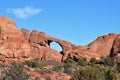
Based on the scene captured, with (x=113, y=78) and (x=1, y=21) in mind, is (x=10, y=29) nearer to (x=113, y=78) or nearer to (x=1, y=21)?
(x=1, y=21)

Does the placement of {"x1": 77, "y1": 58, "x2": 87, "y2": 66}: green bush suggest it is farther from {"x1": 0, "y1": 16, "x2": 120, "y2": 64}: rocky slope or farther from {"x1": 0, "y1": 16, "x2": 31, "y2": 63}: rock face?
{"x1": 0, "y1": 16, "x2": 31, "y2": 63}: rock face

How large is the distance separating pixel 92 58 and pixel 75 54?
5.58 meters

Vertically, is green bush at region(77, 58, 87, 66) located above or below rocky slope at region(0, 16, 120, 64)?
below

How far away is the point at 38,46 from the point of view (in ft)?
329

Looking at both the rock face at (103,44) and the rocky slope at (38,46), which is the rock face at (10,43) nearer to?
the rocky slope at (38,46)

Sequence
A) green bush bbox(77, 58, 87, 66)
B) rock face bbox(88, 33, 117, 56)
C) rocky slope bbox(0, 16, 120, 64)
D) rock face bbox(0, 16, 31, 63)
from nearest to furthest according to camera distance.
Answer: rock face bbox(0, 16, 31, 63)
green bush bbox(77, 58, 87, 66)
rocky slope bbox(0, 16, 120, 64)
rock face bbox(88, 33, 117, 56)

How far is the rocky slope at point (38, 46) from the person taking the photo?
86125 mm

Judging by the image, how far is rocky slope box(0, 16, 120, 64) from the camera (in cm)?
8612

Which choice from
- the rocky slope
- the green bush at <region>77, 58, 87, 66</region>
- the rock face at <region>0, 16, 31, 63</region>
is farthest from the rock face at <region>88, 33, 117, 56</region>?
the rock face at <region>0, 16, 31, 63</region>

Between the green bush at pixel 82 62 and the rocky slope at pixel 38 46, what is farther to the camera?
the rocky slope at pixel 38 46

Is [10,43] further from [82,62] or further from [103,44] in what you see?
[103,44]

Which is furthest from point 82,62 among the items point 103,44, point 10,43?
point 103,44

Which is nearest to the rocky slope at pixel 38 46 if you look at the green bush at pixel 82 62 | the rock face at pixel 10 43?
the rock face at pixel 10 43

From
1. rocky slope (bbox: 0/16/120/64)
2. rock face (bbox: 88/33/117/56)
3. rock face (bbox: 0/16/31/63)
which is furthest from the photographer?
rock face (bbox: 88/33/117/56)
